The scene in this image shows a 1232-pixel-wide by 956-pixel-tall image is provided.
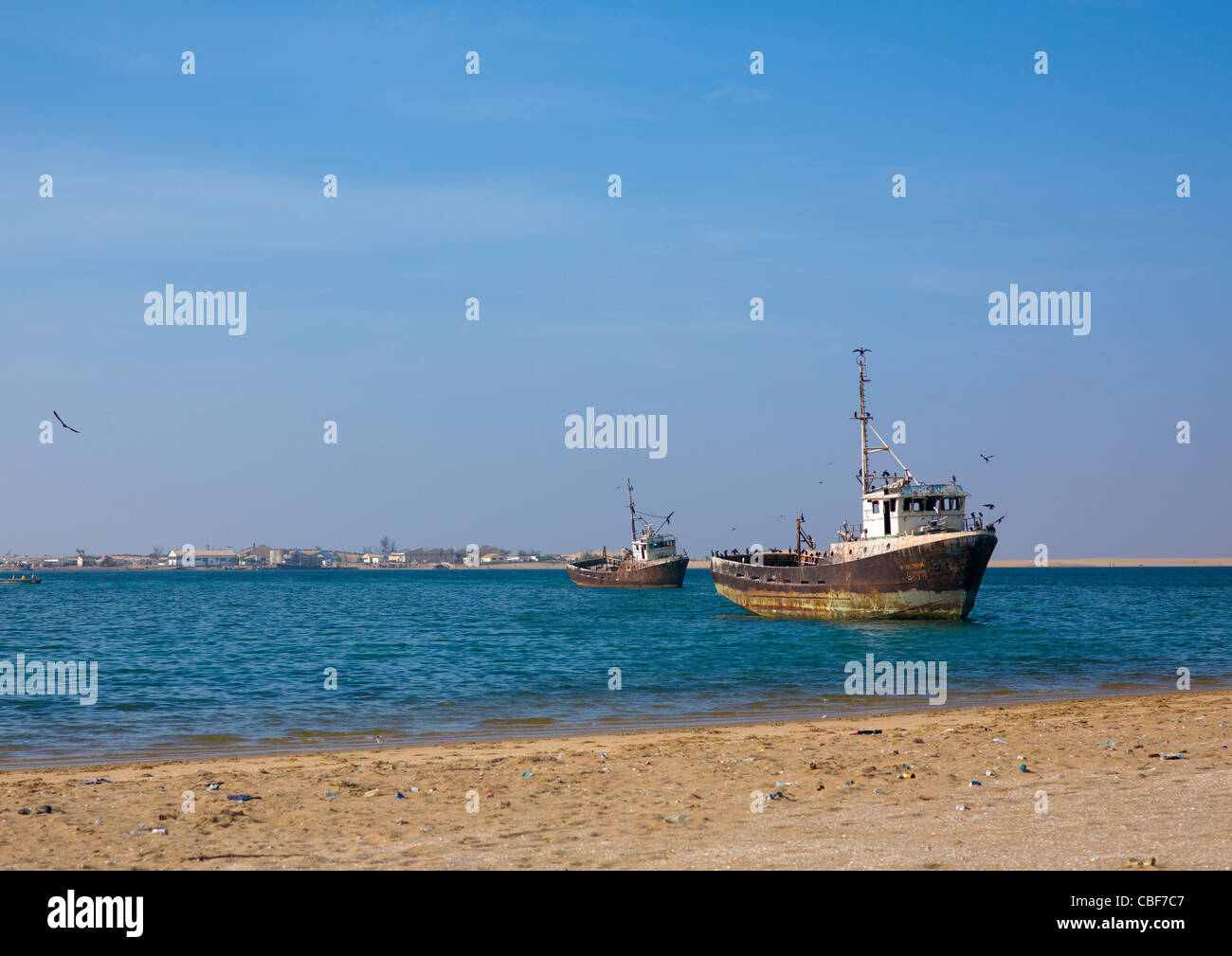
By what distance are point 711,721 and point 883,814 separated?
1101 cm

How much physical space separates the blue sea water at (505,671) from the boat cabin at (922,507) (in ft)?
17.4

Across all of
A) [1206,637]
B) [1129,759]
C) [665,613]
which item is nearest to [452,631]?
[665,613]

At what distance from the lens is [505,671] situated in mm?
32406

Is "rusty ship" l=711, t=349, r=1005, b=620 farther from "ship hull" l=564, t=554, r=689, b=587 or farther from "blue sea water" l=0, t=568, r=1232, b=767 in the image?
"ship hull" l=564, t=554, r=689, b=587

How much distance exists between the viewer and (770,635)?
46.7m

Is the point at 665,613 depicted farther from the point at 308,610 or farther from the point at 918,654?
the point at 918,654

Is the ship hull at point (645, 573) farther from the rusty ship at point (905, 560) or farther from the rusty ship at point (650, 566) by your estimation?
the rusty ship at point (905, 560)

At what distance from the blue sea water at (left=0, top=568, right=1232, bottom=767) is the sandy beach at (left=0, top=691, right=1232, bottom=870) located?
3597 millimetres

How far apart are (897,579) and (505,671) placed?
27.3m

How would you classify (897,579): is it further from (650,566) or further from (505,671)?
(650,566)

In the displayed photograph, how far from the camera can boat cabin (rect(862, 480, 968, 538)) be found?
51.5 m
